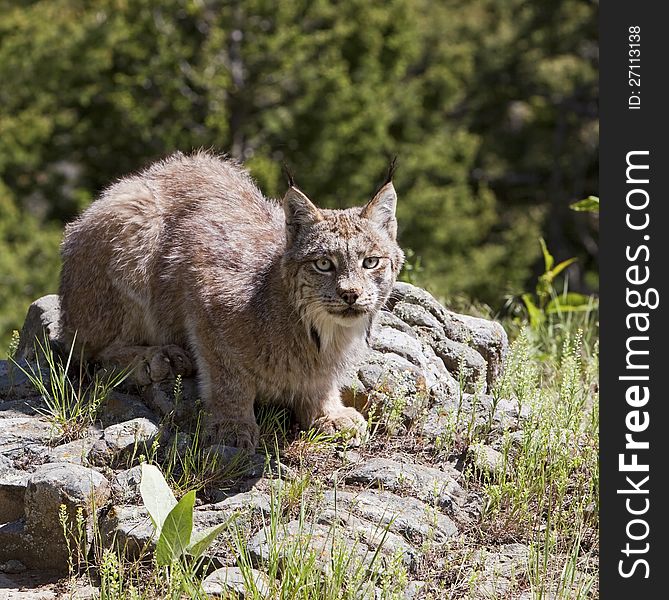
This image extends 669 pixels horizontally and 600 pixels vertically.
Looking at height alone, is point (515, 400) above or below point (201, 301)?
below

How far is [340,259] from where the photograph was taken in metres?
5.76

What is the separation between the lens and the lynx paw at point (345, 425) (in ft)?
20.0

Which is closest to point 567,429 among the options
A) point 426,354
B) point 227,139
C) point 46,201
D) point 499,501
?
point 499,501

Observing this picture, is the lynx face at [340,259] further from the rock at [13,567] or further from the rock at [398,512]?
the rock at [13,567]

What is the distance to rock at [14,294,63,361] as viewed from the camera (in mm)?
7175

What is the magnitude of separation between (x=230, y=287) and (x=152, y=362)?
0.63 metres

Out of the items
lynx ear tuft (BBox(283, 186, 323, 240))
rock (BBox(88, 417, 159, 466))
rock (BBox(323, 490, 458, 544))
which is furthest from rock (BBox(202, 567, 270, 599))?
lynx ear tuft (BBox(283, 186, 323, 240))

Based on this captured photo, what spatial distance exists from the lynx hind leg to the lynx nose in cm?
122

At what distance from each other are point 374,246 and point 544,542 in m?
1.66

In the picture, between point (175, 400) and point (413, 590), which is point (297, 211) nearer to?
point (175, 400)

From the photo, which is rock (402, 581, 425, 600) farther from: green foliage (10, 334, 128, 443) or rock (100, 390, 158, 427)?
green foliage (10, 334, 128, 443)

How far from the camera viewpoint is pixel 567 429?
5.99 metres

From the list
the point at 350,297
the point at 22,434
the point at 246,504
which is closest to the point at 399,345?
the point at 350,297

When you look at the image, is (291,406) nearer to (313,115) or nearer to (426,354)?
(426,354)
